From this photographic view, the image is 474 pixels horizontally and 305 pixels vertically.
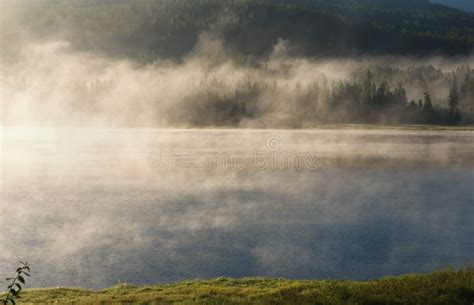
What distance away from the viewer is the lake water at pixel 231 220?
42.2 metres

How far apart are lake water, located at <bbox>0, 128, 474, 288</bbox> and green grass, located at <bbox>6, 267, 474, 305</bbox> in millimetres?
4511

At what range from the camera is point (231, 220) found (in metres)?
59.3

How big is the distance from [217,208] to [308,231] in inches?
655

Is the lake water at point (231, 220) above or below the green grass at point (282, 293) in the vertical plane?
below

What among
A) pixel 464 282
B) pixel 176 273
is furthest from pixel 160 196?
pixel 464 282

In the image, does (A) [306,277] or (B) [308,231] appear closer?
(A) [306,277]

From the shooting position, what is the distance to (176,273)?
40406 mm

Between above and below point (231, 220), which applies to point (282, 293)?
above

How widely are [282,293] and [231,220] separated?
31.3 metres

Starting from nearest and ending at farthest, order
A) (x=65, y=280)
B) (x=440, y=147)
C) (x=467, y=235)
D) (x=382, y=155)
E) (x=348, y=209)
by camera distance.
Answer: (x=65, y=280), (x=467, y=235), (x=348, y=209), (x=382, y=155), (x=440, y=147)

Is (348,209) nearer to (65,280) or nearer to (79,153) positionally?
(65,280)

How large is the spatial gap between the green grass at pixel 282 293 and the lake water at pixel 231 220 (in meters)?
4.51

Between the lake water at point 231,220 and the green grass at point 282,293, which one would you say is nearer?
the green grass at point 282,293

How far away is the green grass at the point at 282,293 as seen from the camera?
86.0ft
